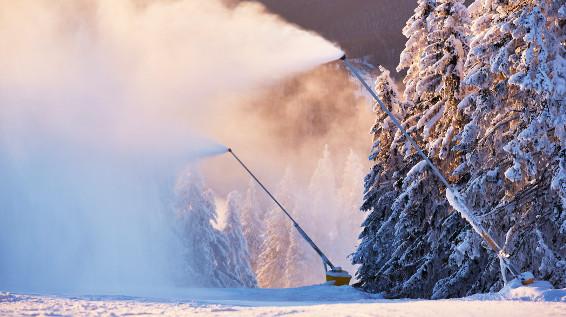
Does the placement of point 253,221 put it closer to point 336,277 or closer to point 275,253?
point 275,253

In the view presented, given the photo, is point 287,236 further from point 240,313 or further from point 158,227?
point 240,313

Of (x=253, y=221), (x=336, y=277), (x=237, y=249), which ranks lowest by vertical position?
(x=336, y=277)

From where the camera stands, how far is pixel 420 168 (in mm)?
21703

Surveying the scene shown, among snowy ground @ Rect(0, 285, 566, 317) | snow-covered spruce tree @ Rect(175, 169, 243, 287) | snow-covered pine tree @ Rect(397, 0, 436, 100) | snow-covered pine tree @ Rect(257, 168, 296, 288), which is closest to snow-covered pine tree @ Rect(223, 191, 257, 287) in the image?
snow-covered spruce tree @ Rect(175, 169, 243, 287)

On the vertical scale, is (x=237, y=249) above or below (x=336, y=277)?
above

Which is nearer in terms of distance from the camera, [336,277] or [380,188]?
[336,277]

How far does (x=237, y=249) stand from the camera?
205 ft

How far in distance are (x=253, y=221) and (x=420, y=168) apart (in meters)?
66.1

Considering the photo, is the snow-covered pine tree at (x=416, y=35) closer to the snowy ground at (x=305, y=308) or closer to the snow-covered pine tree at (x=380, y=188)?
the snow-covered pine tree at (x=380, y=188)

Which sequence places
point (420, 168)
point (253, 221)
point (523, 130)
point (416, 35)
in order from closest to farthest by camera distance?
point (523, 130), point (420, 168), point (416, 35), point (253, 221)

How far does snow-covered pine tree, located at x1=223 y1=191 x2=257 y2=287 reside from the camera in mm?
58434

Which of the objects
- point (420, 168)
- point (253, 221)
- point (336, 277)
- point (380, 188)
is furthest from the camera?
point (253, 221)

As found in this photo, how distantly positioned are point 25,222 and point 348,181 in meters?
78.9

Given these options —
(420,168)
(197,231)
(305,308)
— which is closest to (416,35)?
(420,168)
